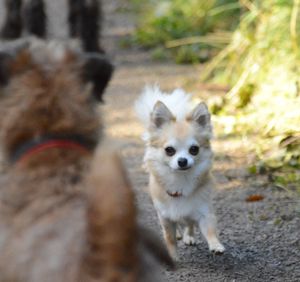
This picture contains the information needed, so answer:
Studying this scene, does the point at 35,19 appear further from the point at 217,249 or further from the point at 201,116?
the point at 217,249

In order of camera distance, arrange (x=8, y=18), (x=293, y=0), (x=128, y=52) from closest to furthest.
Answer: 1. (x=8, y=18)
2. (x=293, y=0)
3. (x=128, y=52)

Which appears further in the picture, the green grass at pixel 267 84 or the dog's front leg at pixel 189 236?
the green grass at pixel 267 84

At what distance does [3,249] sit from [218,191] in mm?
4066

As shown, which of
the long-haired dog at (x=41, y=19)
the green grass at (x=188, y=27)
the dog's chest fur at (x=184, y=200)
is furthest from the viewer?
the green grass at (x=188, y=27)

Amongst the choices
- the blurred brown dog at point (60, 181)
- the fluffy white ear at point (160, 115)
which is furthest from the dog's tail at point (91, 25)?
the fluffy white ear at point (160, 115)

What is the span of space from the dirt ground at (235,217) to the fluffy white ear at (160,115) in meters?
0.31

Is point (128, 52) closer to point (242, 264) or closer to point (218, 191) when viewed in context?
point (218, 191)

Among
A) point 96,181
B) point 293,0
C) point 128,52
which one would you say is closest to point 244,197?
point 293,0

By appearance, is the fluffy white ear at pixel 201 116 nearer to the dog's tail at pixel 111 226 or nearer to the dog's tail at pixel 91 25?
the dog's tail at pixel 91 25

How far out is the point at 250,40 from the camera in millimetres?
9422

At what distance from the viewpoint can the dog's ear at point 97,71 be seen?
3977 mm

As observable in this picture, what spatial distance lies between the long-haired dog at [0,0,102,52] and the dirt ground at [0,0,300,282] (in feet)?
1.74

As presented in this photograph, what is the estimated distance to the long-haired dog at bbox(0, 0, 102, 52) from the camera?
16.3 feet

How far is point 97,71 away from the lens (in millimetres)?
4027
